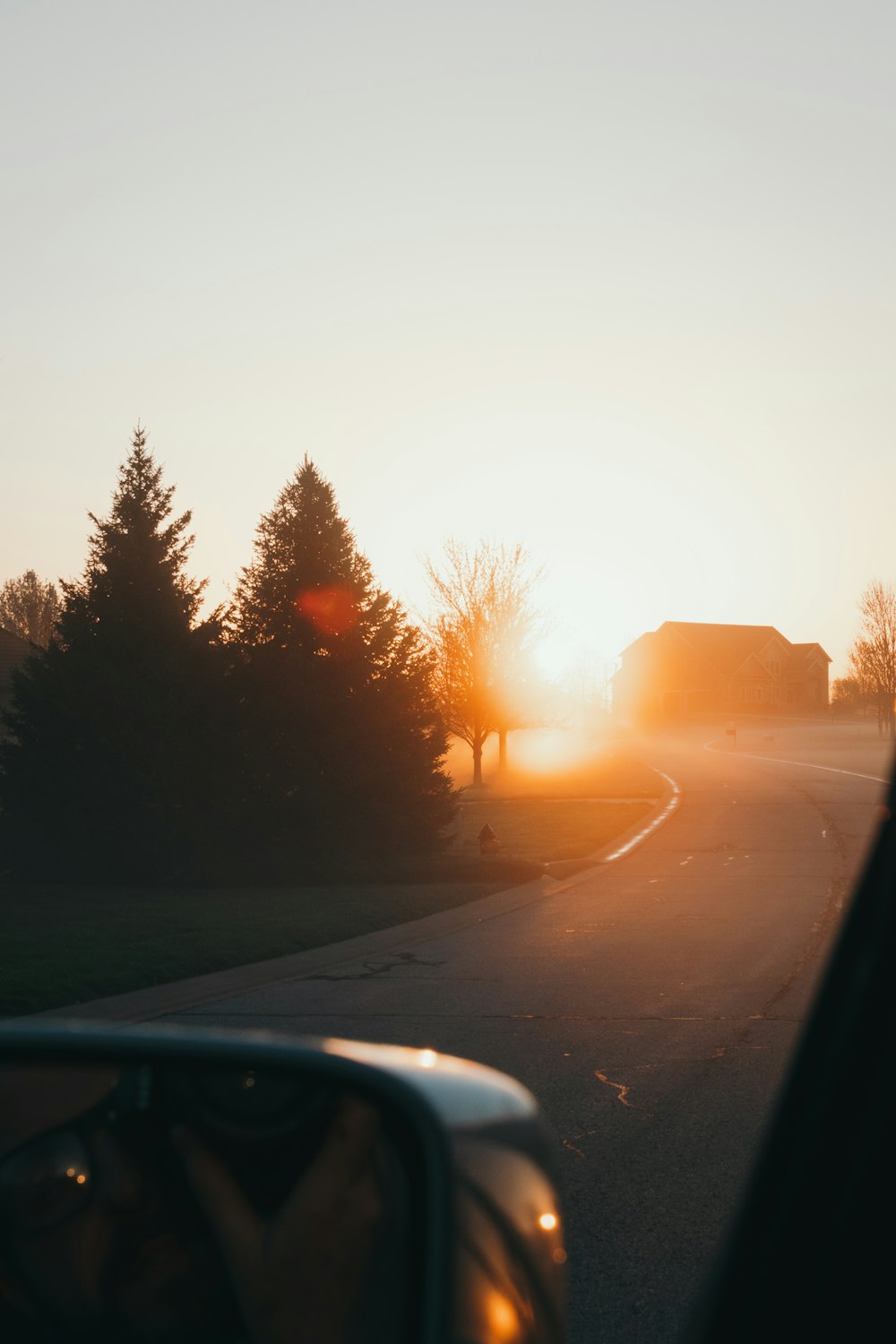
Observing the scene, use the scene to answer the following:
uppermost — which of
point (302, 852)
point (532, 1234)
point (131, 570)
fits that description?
point (131, 570)

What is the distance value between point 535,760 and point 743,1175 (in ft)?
208

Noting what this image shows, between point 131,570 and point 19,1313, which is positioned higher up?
point 131,570

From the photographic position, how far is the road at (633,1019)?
5223 mm

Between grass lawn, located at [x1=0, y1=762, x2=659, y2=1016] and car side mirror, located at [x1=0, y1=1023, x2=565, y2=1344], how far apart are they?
8.64 metres

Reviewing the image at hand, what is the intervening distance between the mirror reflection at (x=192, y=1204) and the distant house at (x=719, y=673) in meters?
119

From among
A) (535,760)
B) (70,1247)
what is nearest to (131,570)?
(70,1247)

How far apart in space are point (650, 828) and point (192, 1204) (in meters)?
29.2

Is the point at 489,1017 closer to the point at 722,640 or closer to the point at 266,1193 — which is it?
the point at 266,1193

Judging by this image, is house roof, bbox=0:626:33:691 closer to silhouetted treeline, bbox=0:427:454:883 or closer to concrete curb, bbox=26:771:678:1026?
silhouetted treeline, bbox=0:427:454:883

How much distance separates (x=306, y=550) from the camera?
1002 inches

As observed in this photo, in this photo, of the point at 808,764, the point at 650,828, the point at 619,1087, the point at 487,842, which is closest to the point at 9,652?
the point at 650,828

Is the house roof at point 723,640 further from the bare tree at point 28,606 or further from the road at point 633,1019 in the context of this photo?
the road at point 633,1019

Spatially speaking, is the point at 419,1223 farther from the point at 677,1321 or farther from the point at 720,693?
the point at 720,693

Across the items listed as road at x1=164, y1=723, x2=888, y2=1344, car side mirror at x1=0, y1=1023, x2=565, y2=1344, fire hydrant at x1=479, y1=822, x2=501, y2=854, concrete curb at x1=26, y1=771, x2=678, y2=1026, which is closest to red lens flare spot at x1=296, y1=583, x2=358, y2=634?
fire hydrant at x1=479, y1=822, x2=501, y2=854
